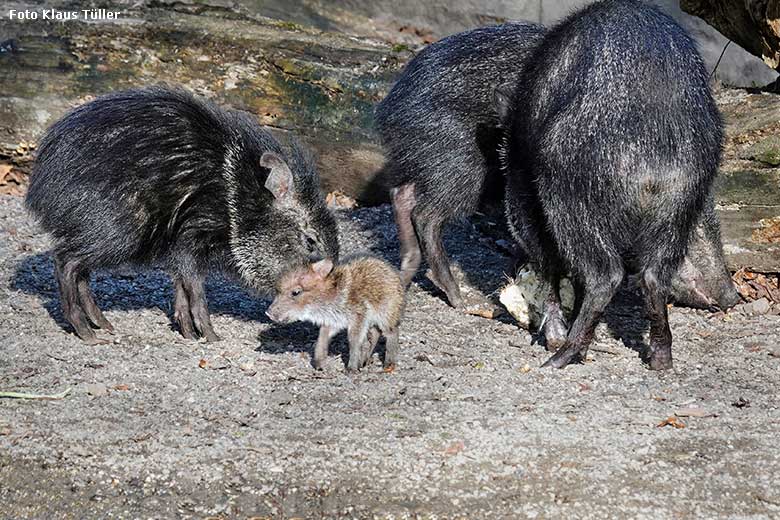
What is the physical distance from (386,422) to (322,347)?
83 centimetres

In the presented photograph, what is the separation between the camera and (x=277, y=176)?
5996 mm

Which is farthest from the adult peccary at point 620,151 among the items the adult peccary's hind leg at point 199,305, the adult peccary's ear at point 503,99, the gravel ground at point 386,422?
the adult peccary's hind leg at point 199,305

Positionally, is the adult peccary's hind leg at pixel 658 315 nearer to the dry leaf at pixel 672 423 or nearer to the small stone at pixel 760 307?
the dry leaf at pixel 672 423

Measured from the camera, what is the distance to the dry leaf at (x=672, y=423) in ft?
16.4

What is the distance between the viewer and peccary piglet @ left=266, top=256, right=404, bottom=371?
5.73m

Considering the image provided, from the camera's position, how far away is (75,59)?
8203mm

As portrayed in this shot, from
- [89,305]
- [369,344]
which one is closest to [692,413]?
[369,344]

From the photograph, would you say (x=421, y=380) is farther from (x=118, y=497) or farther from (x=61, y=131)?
(x=61, y=131)

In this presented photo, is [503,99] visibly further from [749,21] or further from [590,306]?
[749,21]

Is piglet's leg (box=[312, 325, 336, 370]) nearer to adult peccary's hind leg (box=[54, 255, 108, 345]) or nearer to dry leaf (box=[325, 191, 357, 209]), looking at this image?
adult peccary's hind leg (box=[54, 255, 108, 345])

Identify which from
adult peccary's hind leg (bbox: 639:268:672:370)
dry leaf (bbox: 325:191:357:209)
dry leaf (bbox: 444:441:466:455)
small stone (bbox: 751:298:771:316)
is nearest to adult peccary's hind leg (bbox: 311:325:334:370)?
dry leaf (bbox: 444:441:466:455)

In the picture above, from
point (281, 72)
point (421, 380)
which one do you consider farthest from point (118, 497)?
point (281, 72)

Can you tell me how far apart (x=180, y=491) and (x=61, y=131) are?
7.51ft

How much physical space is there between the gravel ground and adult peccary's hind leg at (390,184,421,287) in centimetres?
38
